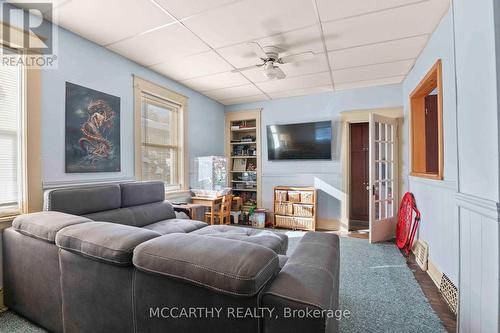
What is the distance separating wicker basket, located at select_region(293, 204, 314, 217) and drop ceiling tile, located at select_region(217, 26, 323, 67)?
266cm

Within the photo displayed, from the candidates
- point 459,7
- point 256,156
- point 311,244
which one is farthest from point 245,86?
point 311,244

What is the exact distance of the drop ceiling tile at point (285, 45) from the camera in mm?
2500

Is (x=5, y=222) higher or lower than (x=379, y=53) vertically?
lower

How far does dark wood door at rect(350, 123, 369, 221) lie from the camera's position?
520 cm

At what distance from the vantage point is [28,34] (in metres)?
2.12

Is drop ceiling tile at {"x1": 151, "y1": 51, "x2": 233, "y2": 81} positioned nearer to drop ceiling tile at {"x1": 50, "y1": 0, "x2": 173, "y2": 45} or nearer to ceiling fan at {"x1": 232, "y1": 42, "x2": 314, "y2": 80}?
ceiling fan at {"x1": 232, "y1": 42, "x2": 314, "y2": 80}

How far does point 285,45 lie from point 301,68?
727mm

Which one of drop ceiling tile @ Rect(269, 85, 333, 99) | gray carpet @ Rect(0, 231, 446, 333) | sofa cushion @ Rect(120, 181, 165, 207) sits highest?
drop ceiling tile @ Rect(269, 85, 333, 99)

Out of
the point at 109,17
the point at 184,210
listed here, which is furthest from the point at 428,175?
the point at 109,17

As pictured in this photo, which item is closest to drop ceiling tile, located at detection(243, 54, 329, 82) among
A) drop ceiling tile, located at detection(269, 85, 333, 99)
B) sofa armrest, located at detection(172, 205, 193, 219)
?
drop ceiling tile, located at detection(269, 85, 333, 99)

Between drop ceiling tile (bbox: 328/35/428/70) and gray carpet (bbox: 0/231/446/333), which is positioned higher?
drop ceiling tile (bbox: 328/35/428/70)

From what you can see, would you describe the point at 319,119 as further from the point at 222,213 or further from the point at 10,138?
the point at 10,138

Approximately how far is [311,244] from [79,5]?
2.70 m

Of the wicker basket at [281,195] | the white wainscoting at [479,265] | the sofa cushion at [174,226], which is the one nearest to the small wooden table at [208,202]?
the sofa cushion at [174,226]
